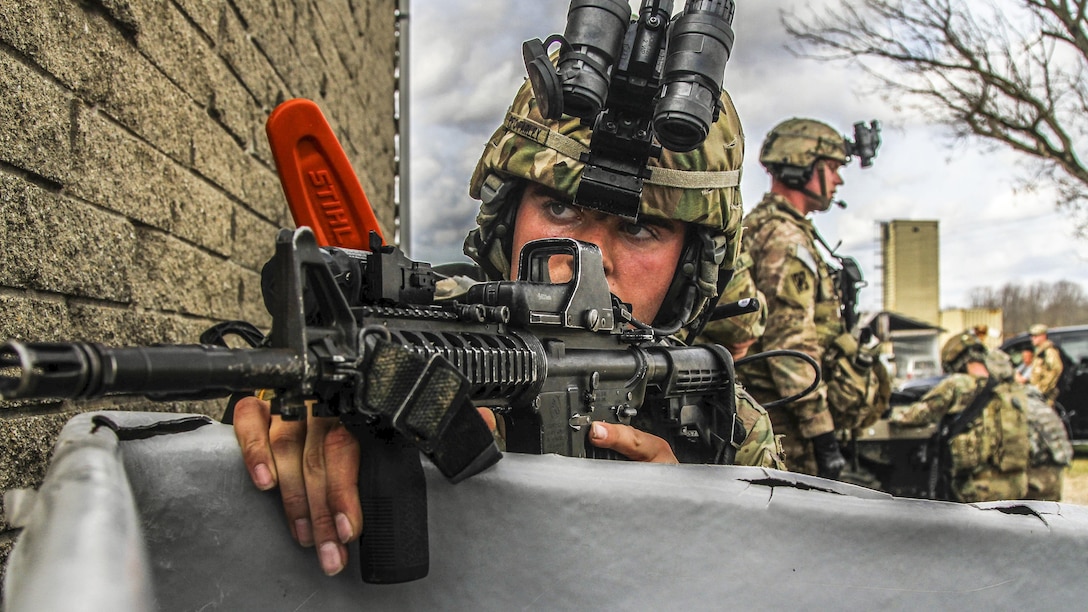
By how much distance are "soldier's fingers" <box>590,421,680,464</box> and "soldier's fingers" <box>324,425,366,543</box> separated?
0.52 metres

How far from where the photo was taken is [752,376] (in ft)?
13.4

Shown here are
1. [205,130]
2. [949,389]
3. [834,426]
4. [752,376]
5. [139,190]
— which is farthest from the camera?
[949,389]

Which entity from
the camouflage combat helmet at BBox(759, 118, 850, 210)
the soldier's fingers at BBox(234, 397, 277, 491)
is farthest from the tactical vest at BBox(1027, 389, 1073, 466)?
the soldier's fingers at BBox(234, 397, 277, 491)

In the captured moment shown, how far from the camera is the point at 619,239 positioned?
82.4 inches

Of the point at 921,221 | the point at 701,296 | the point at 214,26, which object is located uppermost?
the point at 921,221

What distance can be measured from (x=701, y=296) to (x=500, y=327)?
1.13 m

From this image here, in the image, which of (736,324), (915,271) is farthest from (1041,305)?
(736,324)

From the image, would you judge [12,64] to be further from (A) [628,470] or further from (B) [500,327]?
(A) [628,470]

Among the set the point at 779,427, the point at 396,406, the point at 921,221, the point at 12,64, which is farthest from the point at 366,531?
the point at 921,221

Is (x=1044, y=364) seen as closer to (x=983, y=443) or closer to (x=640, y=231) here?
(x=983, y=443)

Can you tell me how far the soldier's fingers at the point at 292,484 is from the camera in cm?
99

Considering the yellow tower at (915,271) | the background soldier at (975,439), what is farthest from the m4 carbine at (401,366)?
the yellow tower at (915,271)

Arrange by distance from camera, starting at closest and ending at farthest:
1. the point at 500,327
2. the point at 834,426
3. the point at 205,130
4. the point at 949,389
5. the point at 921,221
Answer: the point at 500,327
the point at 205,130
the point at 834,426
the point at 949,389
the point at 921,221

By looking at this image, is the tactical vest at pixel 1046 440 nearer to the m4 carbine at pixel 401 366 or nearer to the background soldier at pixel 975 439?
the background soldier at pixel 975 439
